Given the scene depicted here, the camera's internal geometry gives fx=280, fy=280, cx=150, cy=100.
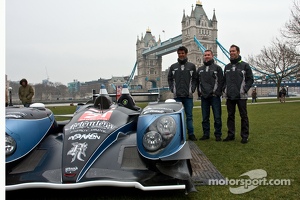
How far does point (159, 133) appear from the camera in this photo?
9.50ft

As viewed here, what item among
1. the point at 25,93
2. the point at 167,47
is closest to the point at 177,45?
the point at 167,47

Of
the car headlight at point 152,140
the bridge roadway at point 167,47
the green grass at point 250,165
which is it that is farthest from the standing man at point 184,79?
the bridge roadway at point 167,47

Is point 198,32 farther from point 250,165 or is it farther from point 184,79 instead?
point 250,165

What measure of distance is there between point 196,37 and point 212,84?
100411 mm

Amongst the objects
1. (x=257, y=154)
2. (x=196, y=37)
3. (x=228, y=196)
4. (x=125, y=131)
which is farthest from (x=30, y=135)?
(x=196, y=37)

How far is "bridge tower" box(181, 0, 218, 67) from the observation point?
330 feet

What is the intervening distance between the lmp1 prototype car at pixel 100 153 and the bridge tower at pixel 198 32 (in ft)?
324

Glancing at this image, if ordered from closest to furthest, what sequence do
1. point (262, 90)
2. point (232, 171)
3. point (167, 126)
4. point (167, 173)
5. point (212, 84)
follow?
point (167, 173)
point (167, 126)
point (232, 171)
point (212, 84)
point (262, 90)

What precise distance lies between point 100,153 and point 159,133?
633 mm

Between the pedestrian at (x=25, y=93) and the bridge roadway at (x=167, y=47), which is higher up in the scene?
the bridge roadway at (x=167, y=47)

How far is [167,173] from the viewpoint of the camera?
105 inches

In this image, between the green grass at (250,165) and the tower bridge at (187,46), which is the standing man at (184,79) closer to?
the green grass at (250,165)

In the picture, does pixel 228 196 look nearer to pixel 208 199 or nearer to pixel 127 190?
pixel 208 199

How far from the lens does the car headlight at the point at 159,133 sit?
283 cm
